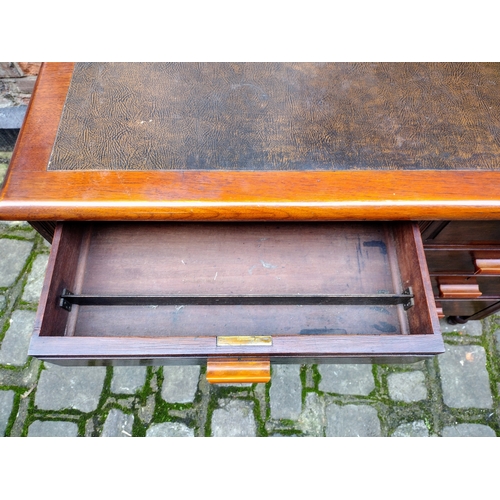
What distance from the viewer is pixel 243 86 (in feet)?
3.44

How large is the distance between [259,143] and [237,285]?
1.15 ft

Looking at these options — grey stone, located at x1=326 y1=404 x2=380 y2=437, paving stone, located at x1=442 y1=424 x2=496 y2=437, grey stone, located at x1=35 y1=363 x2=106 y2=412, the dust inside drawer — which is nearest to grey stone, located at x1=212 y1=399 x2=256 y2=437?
grey stone, located at x1=326 y1=404 x2=380 y2=437

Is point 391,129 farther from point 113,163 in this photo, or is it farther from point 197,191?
point 113,163

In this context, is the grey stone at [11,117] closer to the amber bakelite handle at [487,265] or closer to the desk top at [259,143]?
the desk top at [259,143]

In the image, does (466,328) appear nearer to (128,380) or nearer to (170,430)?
(170,430)

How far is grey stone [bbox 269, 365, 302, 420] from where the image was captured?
1.41m

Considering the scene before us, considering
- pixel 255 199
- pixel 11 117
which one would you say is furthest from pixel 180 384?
pixel 11 117

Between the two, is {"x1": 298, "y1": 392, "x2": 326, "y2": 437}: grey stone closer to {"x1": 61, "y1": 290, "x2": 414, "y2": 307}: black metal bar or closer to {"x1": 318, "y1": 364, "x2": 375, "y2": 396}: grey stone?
{"x1": 318, "y1": 364, "x2": 375, "y2": 396}: grey stone

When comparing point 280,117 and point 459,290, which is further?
point 459,290

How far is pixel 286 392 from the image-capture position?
1439mm

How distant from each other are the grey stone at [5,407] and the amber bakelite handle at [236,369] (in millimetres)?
931

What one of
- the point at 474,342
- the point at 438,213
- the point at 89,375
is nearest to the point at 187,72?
the point at 438,213

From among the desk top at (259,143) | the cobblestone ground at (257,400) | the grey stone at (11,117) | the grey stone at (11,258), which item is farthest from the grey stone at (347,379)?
the grey stone at (11,117)

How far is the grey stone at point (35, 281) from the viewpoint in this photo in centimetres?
160
